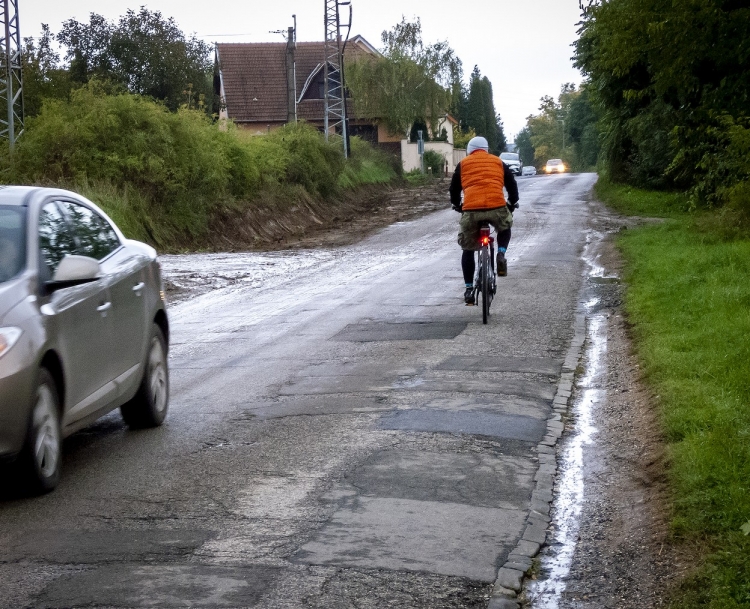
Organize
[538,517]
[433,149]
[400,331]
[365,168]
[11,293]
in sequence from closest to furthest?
1. [538,517]
2. [11,293]
3. [400,331]
4. [365,168]
5. [433,149]

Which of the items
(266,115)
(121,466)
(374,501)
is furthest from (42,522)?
(266,115)

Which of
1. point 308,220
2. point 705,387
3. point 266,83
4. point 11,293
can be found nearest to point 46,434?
point 11,293

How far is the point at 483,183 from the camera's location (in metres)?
12.8

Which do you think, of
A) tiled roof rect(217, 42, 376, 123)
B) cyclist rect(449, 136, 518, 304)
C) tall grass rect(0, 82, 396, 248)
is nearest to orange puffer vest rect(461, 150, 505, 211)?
cyclist rect(449, 136, 518, 304)

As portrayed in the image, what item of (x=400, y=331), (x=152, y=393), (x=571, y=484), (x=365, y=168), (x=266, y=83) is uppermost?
(x=266, y=83)

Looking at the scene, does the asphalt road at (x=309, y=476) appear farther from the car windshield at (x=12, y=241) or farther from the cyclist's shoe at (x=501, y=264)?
the car windshield at (x=12, y=241)

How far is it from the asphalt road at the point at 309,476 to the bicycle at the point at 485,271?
12.6 inches

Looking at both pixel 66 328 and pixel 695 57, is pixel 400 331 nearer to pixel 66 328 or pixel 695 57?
pixel 66 328

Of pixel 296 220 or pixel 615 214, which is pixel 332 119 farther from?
pixel 615 214

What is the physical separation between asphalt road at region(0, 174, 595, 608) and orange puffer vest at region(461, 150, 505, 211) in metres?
1.33

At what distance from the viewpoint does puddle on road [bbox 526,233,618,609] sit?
15.6ft

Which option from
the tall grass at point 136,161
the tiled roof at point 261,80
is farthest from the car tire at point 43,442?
the tiled roof at point 261,80

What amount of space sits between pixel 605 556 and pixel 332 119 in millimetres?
69643

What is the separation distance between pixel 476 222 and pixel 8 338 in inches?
310
